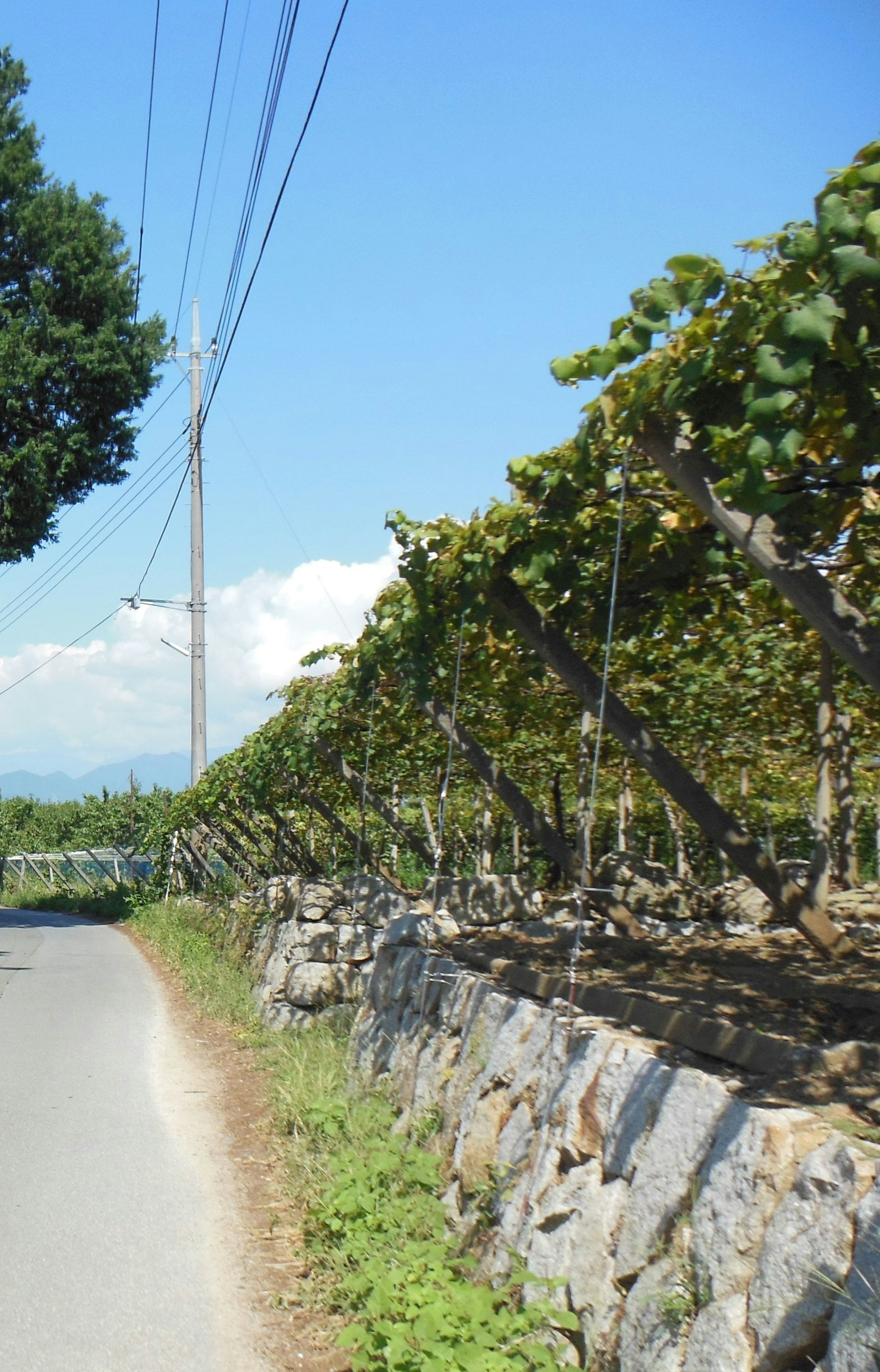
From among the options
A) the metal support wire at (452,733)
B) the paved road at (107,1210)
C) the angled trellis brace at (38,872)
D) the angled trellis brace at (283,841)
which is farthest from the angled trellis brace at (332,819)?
the angled trellis brace at (38,872)

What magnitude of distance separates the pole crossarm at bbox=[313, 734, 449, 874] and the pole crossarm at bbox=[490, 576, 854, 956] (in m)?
4.63

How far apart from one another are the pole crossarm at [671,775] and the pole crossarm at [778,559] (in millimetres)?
1715

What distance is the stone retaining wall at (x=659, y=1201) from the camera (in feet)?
9.03

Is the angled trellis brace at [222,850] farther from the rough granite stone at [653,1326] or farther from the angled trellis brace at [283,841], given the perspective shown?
the rough granite stone at [653,1326]

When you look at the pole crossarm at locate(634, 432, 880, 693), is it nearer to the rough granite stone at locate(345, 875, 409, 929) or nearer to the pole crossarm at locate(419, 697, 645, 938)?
the pole crossarm at locate(419, 697, 645, 938)

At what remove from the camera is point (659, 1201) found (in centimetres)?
350

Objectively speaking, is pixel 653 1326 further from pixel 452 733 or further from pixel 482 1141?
pixel 452 733

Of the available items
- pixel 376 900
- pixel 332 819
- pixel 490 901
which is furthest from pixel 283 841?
pixel 490 901

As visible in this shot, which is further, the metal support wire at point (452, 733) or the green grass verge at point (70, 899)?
the green grass verge at point (70, 899)

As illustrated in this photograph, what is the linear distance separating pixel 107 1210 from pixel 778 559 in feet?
15.6

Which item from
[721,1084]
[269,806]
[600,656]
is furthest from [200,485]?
[721,1084]

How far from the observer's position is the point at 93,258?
850 inches

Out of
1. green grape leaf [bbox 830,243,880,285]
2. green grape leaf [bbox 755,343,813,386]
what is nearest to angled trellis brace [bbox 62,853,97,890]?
green grape leaf [bbox 755,343,813,386]

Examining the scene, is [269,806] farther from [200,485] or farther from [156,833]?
[156,833]
